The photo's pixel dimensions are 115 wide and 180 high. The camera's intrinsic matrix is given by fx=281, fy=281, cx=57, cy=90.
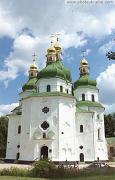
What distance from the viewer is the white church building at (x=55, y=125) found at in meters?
35.6

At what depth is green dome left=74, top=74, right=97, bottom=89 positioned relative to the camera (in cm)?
4712

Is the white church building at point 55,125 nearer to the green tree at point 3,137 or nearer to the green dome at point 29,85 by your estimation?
the green dome at point 29,85

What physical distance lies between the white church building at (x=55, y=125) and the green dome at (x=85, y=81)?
3080mm

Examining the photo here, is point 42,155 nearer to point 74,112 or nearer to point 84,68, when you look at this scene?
point 74,112

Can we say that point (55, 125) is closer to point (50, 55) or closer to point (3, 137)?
point (50, 55)

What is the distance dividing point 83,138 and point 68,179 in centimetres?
2274

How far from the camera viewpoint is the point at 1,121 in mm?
58250

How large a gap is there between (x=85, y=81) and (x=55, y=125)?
44.4 feet

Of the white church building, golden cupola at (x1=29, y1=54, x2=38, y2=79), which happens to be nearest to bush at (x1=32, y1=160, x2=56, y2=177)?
the white church building

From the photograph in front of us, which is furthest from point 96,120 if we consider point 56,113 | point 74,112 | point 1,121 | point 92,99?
point 1,121

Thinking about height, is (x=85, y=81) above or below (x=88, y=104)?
above

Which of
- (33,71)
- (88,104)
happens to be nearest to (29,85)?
(33,71)

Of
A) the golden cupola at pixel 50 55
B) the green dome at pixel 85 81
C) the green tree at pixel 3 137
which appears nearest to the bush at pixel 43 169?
the golden cupola at pixel 50 55

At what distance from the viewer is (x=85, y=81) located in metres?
47.2
